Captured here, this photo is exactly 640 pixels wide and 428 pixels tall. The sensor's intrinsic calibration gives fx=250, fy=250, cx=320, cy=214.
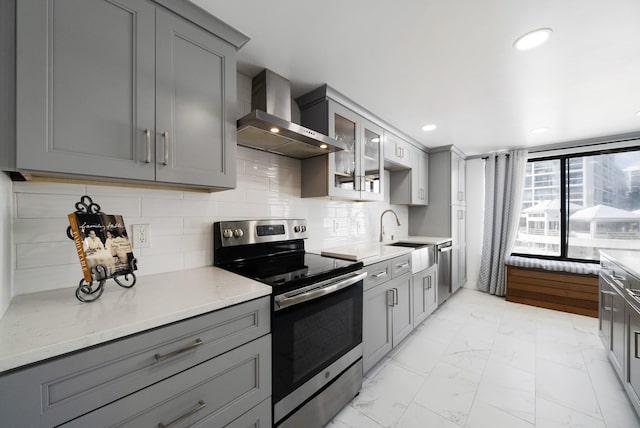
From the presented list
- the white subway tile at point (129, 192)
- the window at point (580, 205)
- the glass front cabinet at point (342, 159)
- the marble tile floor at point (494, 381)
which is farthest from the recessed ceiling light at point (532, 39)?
the window at point (580, 205)

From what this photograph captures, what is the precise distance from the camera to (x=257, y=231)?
5.81 feet

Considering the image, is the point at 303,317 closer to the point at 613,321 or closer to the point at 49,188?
the point at 49,188

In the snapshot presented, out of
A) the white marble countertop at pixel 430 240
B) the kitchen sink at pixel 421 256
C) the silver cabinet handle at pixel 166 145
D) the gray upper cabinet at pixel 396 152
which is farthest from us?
the white marble countertop at pixel 430 240

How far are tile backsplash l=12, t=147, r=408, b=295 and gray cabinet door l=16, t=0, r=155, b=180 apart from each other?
1.06 ft

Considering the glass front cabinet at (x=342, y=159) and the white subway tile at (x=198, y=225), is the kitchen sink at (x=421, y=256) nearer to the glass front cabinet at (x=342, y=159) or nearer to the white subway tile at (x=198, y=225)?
the glass front cabinet at (x=342, y=159)

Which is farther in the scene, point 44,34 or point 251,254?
point 251,254

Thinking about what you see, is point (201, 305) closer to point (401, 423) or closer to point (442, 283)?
point (401, 423)

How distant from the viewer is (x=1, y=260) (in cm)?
86

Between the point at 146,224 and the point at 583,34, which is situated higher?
the point at 583,34

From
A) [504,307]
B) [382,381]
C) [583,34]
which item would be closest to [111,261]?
[382,381]

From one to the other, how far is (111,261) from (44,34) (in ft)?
2.78

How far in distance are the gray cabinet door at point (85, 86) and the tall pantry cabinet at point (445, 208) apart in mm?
3580

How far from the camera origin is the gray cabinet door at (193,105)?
1.15 meters

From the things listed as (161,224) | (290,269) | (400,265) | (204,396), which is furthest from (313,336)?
(400,265)
